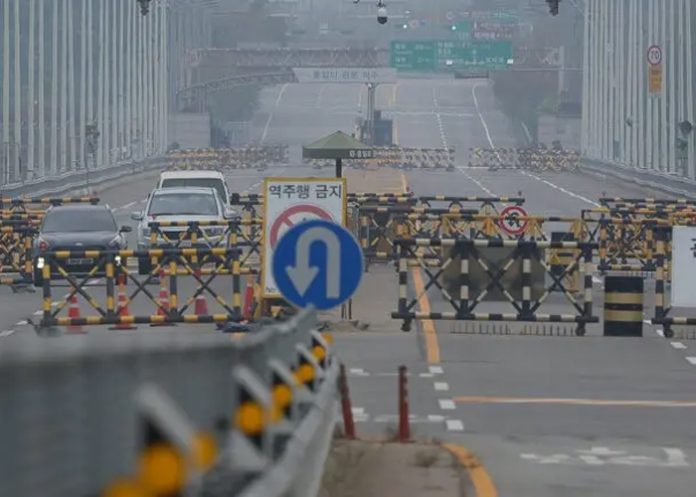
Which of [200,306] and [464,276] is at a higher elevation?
[464,276]

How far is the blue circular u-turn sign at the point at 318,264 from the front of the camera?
41.9 feet

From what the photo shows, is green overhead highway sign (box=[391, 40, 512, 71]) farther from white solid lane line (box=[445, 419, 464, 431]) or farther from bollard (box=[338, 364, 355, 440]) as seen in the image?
bollard (box=[338, 364, 355, 440])

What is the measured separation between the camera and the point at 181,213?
36.0 metres

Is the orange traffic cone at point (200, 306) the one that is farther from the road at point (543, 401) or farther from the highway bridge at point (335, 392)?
the road at point (543, 401)

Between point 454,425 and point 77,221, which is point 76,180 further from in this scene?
point 454,425


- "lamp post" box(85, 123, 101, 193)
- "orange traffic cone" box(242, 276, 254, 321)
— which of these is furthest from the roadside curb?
"lamp post" box(85, 123, 101, 193)

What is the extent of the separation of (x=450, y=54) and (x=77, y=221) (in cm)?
8420

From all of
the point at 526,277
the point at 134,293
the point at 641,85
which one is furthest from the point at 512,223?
the point at 641,85

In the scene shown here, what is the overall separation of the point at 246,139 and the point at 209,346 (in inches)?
5131

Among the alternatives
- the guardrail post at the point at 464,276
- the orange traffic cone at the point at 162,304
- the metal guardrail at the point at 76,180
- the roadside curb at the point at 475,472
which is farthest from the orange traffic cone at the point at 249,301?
the metal guardrail at the point at 76,180

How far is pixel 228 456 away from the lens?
690 centimetres

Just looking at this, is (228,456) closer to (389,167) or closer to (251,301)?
(251,301)

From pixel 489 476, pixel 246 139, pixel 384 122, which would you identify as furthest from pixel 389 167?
pixel 489 476

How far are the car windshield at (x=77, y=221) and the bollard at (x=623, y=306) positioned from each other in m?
12.9
